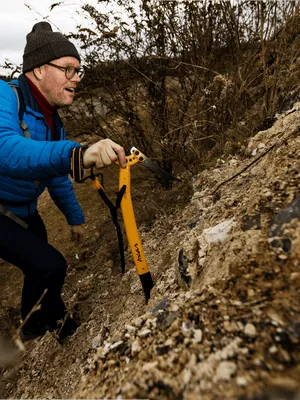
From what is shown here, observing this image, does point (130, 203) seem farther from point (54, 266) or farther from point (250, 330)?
point (250, 330)

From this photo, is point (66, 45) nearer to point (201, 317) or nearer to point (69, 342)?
point (201, 317)

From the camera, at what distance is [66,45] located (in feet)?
8.23

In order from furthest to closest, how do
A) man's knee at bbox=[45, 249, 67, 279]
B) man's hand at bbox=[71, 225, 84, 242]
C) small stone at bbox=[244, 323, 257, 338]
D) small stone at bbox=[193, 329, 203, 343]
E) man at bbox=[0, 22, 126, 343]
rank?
man's hand at bbox=[71, 225, 84, 242]
man's knee at bbox=[45, 249, 67, 279]
man at bbox=[0, 22, 126, 343]
small stone at bbox=[193, 329, 203, 343]
small stone at bbox=[244, 323, 257, 338]

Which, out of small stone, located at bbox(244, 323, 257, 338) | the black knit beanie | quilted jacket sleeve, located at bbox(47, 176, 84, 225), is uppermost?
the black knit beanie

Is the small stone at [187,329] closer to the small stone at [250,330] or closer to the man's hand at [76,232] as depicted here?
the small stone at [250,330]

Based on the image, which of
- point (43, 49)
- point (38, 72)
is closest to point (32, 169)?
point (38, 72)

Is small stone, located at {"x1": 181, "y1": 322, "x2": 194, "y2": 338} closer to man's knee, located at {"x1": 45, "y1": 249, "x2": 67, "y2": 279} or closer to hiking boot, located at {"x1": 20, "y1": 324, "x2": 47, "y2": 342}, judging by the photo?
man's knee, located at {"x1": 45, "y1": 249, "x2": 67, "y2": 279}

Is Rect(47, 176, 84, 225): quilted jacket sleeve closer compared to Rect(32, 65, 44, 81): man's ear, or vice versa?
Rect(32, 65, 44, 81): man's ear

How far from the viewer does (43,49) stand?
2.41 meters

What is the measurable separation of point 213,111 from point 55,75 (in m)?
2.12

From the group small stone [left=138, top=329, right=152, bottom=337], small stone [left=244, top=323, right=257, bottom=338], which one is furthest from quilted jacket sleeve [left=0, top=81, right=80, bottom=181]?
small stone [left=244, top=323, right=257, bottom=338]

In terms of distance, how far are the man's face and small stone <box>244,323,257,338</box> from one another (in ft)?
6.99

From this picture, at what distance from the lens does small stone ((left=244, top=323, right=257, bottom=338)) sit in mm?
1015

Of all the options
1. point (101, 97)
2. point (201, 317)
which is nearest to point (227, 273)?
point (201, 317)
